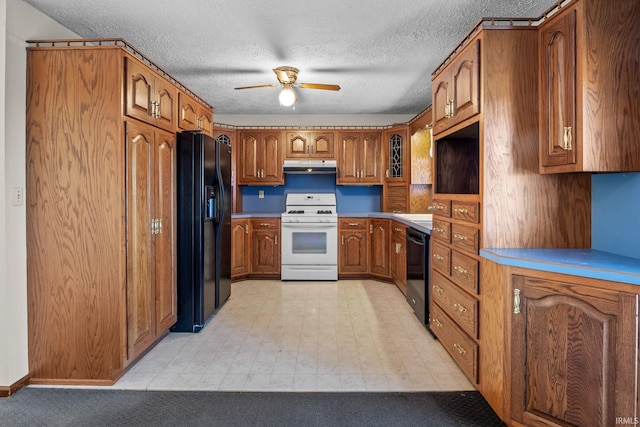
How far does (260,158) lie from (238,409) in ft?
12.2

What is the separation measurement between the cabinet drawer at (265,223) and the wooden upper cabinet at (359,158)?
1050 millimetres

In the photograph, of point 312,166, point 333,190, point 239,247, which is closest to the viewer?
point 239,247

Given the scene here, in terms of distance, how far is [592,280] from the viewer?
4.60 ft

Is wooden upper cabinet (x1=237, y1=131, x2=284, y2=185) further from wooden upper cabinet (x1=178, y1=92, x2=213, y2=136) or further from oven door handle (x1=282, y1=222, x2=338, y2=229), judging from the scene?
wooden upper cabinet (x1=178, y1=92, x2=213, y2=136)

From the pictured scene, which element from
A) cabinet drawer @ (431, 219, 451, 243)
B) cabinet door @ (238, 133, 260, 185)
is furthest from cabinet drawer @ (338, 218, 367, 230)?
cabinet drawer @ (431, 219, 451, 243)

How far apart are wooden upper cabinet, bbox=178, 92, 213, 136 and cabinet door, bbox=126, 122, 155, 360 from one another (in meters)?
0.60

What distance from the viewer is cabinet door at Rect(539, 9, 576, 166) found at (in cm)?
165

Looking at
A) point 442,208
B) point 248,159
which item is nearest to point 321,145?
point 248,159

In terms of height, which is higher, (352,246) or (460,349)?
(352,246)

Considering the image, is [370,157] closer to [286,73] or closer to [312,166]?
[312,166]

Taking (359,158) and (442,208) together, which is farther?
(359,158)

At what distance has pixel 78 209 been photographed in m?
2.11

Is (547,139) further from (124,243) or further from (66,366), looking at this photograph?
(66,366)

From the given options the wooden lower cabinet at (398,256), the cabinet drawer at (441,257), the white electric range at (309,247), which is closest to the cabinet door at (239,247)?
the white electric range at (309,247)
